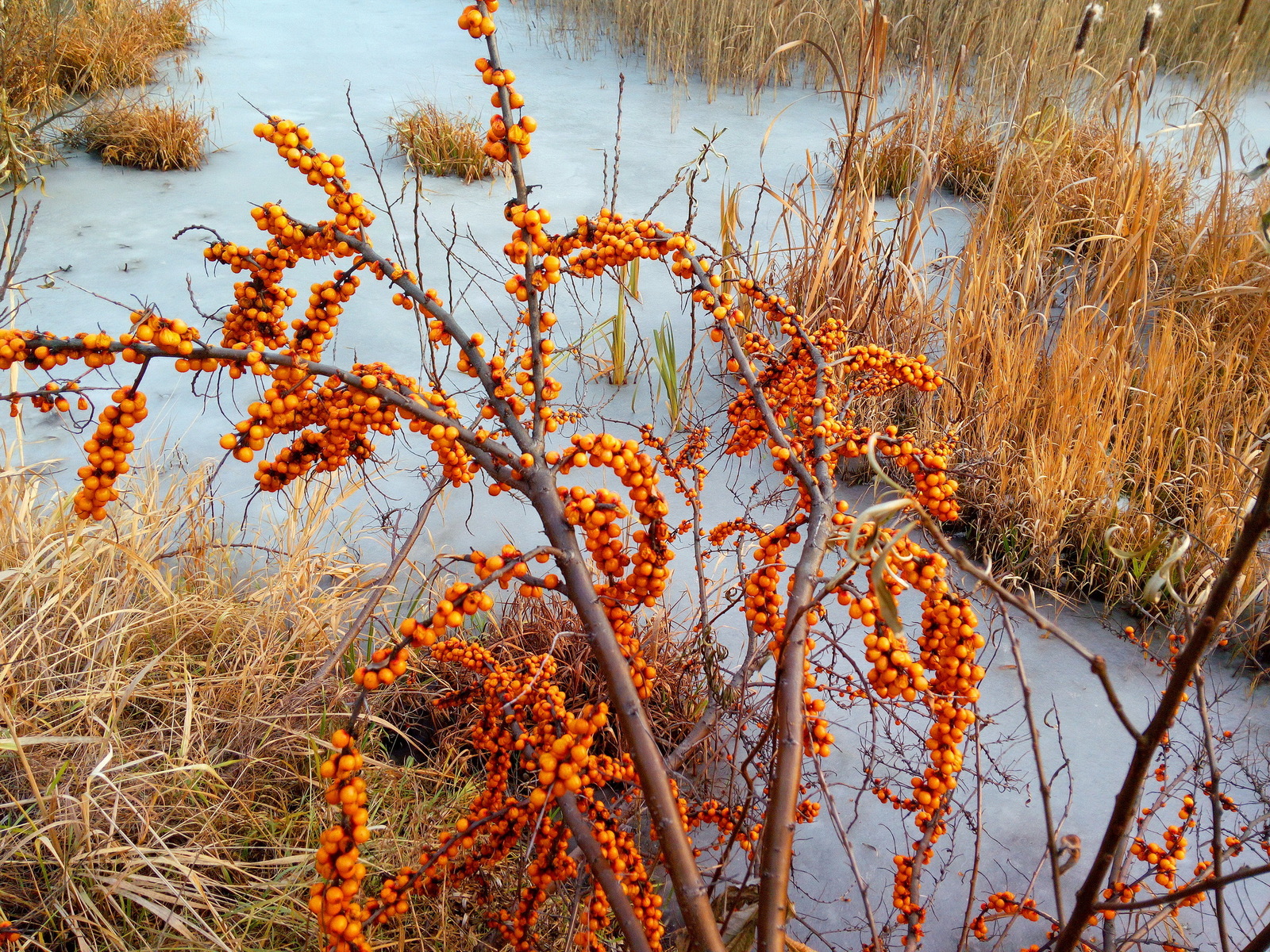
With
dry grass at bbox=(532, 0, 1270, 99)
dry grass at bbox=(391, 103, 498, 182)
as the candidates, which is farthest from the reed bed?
dry grass at bbox=(532, 0, 1270, 99)

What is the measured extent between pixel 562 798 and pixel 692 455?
0.62m

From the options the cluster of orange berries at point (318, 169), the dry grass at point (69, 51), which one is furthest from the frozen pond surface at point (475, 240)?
the cluster of orange berries at point (318, 169)

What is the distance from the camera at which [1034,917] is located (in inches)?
45.4

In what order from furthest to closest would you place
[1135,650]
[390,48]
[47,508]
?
[390,48]
[47,508]
[1135,650]

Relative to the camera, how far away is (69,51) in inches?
166

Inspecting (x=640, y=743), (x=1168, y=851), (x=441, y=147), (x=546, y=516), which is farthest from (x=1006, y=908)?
(x=441, y=147)

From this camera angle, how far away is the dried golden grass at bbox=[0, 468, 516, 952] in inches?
46.6

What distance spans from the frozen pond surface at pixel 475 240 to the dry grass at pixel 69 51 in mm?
244

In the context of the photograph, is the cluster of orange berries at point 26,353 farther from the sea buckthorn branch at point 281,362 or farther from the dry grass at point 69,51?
the dry grass at point 69,51

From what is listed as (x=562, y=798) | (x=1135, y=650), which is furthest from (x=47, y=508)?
(x=1135, y=650)

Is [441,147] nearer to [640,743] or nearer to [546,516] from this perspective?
[546,516]

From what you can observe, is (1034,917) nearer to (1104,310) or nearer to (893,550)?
(893,550)

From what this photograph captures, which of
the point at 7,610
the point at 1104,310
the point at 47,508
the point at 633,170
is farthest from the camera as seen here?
the point at 633,170

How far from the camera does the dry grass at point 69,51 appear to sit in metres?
3.46
